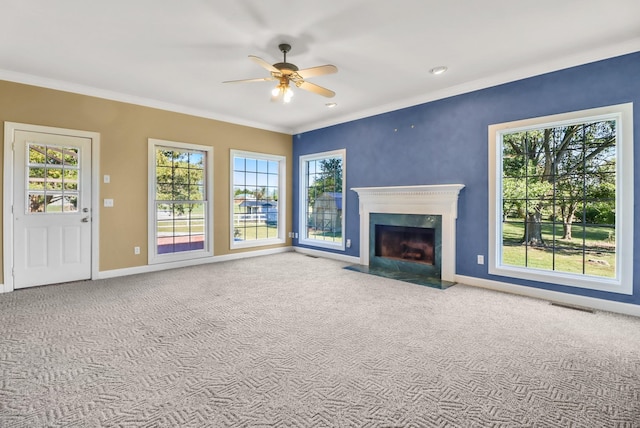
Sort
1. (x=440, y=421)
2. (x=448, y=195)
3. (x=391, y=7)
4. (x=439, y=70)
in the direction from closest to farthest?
(x=440, y=421), (x=391, y=7), (x=439, y=70), (x=448, y=195)

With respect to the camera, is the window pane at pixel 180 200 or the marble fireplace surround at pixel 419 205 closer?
the marble fireplace surround at pixel 419 205

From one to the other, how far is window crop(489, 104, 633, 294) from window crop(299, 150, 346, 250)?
275cm

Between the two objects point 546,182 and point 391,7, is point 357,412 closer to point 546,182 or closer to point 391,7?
point 391,7

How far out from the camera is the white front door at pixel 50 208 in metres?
3.91

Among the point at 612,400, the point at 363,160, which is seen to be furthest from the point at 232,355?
the point at 363,160

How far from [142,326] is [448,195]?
4.05 m

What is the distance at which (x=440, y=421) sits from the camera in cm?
157

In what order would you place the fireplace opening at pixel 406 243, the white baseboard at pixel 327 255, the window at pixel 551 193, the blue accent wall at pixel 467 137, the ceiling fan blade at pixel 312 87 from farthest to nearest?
the white baseboard at pixel 327 255, the fireplace opening at pixel 406 243, the window at pixel 551 193, the ceiling fan blade at pixel 312 87, the blue accent wall at pixel 467 137

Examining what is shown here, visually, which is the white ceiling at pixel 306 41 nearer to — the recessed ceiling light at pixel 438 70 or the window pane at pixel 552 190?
the recessed ceiling light at pixel 438 70

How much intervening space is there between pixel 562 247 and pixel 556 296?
675 millimetres

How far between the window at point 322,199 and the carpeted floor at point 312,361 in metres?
2.62

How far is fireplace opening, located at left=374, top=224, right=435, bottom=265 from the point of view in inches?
186

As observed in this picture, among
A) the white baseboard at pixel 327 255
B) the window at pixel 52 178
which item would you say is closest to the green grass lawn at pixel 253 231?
the white baseboard at pixel 327 255

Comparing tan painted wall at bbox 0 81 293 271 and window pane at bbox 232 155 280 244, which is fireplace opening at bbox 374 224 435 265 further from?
tan painted wall at bbox 0 81 293 271
